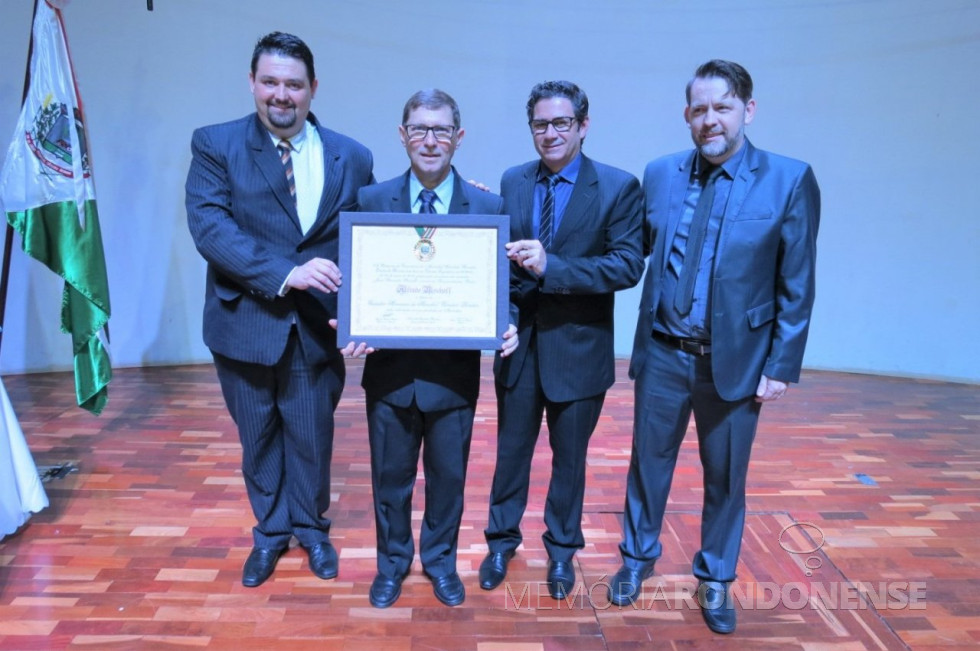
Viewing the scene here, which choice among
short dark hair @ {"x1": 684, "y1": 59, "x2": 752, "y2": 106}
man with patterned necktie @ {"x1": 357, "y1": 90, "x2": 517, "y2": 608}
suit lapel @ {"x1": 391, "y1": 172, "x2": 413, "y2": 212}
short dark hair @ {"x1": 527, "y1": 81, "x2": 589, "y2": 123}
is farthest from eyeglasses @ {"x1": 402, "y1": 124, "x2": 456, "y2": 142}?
short dark hair @ {"x1": 684, "y1": 59, "x2": 752, "y2": 106}

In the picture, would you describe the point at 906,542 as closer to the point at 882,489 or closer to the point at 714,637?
the point at 882,489

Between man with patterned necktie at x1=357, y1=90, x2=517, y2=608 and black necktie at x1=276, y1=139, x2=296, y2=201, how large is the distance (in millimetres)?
217

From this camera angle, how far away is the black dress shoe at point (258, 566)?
219cm

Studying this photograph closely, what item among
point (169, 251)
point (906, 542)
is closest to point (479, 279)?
point (906, 542)

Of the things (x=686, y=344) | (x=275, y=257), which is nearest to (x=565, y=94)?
(x=686, y=344)

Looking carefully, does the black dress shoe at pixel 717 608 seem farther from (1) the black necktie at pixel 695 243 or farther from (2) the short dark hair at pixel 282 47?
(2) the short dark hair at pixel 282 47

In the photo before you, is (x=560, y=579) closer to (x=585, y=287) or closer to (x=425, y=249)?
(x=585, y=287)

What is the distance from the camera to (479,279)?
1.81m

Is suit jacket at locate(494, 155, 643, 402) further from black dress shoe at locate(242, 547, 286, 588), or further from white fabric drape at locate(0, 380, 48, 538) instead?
white fabric drape at locate(0, 380, 48, 538)

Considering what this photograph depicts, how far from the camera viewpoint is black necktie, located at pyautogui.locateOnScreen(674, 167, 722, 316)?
189 centimetres

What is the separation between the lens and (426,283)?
5.93 ft

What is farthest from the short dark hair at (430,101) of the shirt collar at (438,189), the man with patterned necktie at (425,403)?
the shirt collar at (438,189)

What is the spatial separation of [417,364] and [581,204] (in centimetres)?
62

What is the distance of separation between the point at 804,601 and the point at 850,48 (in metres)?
3.79
